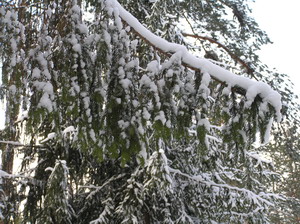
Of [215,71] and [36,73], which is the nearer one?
[36,73]

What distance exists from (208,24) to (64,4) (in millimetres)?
5129

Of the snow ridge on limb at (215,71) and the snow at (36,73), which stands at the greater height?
the snow ridge on limb at (215,71)

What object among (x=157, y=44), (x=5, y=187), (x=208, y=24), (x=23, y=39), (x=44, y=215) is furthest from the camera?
(x=208, y=24)

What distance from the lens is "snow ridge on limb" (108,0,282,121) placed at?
183cm

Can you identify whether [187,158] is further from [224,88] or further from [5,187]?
[224,88]

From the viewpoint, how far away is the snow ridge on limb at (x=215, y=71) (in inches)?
72.0

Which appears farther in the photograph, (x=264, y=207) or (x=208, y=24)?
(x=208, y=24)

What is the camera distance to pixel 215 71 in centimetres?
196

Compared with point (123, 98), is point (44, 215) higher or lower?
lower

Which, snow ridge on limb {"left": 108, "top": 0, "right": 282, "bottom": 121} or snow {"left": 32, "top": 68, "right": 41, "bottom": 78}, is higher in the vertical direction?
snow ridge on limb {"left": 108, "top": 0, "right": 282, "bottom": 121}

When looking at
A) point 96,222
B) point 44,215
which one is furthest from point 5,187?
point 96,222

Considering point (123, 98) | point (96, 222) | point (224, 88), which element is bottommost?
point (96, 222)

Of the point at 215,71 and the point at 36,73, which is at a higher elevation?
the point at 215,71

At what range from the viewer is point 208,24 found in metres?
6.79
